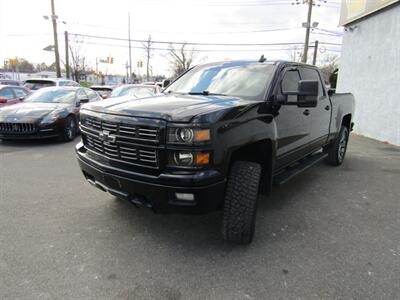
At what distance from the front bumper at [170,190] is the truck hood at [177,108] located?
0.48 metres

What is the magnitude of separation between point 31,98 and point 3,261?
7.02m

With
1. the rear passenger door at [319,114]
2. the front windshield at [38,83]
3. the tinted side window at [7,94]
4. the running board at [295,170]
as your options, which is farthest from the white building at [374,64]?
the front windshield at [38,83]

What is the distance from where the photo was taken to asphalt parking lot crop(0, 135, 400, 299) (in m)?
2.36

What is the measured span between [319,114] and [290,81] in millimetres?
1081

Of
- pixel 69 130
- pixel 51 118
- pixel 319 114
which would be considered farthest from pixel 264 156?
pixel 69 130

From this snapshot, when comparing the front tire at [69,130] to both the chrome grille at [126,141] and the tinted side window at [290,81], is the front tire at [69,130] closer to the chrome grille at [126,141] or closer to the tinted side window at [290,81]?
the chrome grille at [126,141]

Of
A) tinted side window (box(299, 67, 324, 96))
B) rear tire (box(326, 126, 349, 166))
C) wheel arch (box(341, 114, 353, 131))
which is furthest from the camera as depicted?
wheel arch (box(341, 114, 353, 131))

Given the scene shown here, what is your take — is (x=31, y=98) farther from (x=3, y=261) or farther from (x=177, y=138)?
(x=177, y=138)

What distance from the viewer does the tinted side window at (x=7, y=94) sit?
30.6ft

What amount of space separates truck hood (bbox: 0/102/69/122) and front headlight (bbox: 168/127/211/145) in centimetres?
587

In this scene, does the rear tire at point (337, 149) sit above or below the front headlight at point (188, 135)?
below

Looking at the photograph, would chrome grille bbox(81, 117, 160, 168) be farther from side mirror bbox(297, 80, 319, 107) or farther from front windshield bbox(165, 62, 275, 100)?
side mirror bbox(297, 80, 319, 107)

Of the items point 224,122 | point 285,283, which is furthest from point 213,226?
Result: point 224,122

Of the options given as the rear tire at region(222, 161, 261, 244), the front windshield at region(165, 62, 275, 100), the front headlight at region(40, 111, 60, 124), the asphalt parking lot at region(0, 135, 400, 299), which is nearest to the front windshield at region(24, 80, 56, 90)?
the front headlight at region(40, 111, 60, 124)
